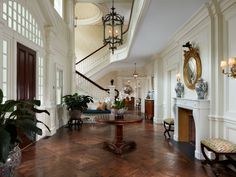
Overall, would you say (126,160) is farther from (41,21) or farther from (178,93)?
(41,21)

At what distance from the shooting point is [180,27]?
5023 mm

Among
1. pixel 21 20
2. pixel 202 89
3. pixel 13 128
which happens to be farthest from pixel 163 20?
pixel 13 128

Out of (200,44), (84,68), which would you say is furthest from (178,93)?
(84,68)

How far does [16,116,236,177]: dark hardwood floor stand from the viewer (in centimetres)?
315

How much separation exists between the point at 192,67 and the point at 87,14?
8.82 m

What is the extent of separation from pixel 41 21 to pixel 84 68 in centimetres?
A: 525

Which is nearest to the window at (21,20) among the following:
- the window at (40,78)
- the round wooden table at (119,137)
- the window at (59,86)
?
the window at (40,78)

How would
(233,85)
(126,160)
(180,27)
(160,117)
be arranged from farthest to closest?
(160,117)
(180,27)
(126,160)
(233,85)

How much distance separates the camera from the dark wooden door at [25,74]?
4.18 metres

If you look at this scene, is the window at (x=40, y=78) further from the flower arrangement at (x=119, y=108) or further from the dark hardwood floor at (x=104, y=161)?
the flower arrangement at (x=119, y=108)

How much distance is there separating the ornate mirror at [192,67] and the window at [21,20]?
372 centimetres

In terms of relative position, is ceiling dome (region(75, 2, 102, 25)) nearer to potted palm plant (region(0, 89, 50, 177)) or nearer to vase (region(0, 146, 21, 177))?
potted palm plant (region(0, 89, 50, 177))

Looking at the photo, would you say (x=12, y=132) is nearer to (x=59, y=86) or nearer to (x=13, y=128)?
(x=13, y=128)

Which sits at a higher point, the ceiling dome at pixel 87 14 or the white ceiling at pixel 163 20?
the ceiling dome at pixel 87 14
